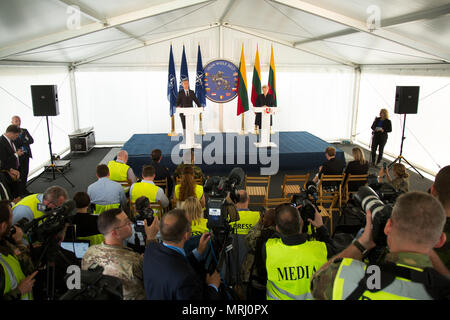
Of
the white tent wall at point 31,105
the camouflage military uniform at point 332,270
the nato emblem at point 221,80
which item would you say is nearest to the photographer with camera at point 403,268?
the camouflage military uniform at point 332,270

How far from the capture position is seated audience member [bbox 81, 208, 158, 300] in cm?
207

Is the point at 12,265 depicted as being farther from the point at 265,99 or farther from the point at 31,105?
the point at 265,99

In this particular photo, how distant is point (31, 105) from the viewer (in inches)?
306

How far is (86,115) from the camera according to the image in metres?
10.9

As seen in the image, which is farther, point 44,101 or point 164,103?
point 164,103

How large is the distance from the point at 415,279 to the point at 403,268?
5 cm

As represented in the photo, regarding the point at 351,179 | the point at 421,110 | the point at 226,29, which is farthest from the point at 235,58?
the point at 351,179

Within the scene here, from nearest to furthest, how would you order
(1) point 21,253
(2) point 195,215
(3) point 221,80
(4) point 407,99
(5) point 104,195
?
(1) point 21,253 → (2) point 195,215 → (5) point 104,195 → (4) point 407,99 → (3) point 221,80

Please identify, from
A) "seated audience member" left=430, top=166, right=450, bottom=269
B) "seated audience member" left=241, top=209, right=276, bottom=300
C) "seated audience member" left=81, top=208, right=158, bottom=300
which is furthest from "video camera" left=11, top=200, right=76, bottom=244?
"seated audience member" left=430, top=166, right=450, bottom=269

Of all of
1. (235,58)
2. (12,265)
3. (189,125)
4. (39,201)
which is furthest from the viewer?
(235,58)

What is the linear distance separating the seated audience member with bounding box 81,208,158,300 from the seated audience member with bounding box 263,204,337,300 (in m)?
0.81

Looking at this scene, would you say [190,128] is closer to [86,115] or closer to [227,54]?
[227,54]

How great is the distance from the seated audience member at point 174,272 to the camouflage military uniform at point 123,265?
229 millimetres
